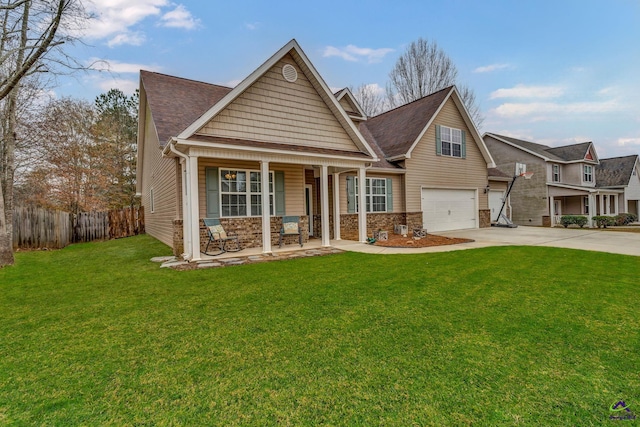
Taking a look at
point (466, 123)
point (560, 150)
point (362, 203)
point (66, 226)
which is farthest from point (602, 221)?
point (66, 226)

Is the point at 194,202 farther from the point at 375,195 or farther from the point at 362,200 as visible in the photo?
the point at 375,195

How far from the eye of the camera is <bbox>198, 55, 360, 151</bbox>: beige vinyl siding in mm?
8430

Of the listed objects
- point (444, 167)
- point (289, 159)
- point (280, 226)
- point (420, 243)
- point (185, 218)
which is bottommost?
point (420, 243)

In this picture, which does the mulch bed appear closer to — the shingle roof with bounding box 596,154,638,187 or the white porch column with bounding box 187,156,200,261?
the white porch column with bounding box 187,156,200,261

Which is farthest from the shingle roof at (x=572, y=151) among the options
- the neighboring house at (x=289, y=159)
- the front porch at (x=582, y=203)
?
the neighboring house at (x=289, y=159)

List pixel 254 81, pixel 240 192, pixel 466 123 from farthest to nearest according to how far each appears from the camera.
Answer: pixel 466 123
pixel 240 192
pixel 254 81

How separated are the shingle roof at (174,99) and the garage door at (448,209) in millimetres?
10339

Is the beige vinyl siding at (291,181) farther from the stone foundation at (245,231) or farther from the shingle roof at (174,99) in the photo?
the shingle roof at (174,99)

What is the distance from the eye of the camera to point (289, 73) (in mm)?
9305

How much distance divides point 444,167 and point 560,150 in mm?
18411

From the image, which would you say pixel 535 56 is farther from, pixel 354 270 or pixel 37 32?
pixel 37 32

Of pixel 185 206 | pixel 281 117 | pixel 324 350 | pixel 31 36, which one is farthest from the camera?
pixel 281 117

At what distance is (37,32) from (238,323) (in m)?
9.75

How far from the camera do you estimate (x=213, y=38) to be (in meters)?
13.0
